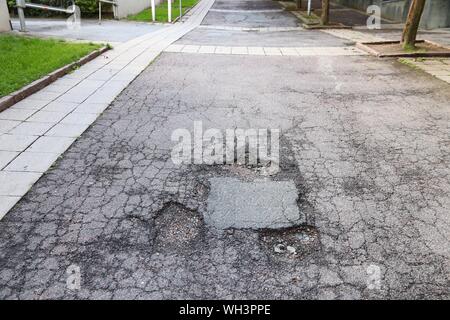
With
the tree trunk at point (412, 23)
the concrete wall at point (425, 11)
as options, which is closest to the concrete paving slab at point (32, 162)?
the tree trunk at point (412, 23)

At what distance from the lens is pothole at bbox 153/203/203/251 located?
3.17m

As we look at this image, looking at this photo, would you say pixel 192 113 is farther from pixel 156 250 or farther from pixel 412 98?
pixel 412 98

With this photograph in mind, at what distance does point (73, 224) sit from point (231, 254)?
1.47 metres

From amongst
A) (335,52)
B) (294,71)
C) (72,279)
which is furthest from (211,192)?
(335,52)

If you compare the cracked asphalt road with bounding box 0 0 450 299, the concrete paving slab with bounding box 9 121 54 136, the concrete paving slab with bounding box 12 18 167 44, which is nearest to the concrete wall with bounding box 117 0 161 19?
→ the concrete paving slab with bounding box 12 18 167 44

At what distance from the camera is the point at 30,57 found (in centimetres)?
839

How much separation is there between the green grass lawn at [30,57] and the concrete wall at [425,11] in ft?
42.8

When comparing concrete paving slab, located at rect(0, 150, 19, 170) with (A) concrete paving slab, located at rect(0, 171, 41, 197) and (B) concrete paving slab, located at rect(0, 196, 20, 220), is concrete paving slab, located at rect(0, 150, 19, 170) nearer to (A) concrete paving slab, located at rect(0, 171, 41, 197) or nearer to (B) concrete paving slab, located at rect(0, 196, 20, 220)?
(A) concrete paving slab, located at rect(0, 171, 41, 197)

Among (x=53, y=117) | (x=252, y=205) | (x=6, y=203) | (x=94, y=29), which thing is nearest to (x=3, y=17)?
(x=94, y=29)

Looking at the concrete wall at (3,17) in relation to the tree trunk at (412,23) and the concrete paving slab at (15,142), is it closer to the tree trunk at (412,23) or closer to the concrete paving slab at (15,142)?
the concrete paving slab at (15,142)

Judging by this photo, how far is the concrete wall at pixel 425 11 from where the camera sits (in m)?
15.1

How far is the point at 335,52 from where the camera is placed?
35.9 ft

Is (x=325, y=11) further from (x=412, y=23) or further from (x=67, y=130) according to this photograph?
(x=67, y=130)

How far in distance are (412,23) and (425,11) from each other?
248 inches
